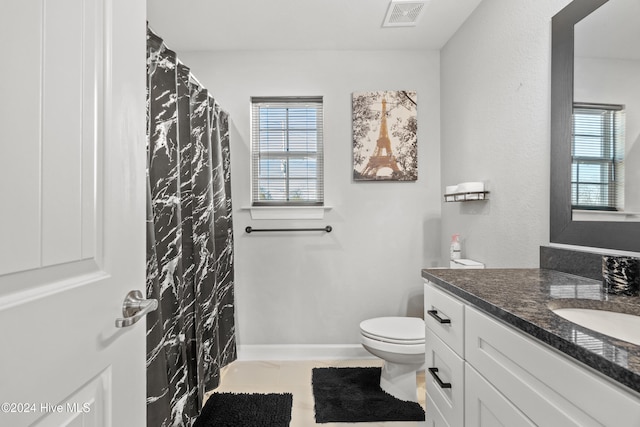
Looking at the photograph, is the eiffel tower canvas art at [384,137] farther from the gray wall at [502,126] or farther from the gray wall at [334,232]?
the gray wall at [502,126]

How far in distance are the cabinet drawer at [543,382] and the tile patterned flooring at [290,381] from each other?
1.14 meters

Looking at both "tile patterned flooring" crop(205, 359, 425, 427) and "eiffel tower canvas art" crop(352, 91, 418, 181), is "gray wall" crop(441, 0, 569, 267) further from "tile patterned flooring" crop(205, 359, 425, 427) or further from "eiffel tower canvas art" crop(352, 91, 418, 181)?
"tile patterned flooring" crop(205, 359, 425, 427)

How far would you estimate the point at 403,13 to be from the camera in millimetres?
2082

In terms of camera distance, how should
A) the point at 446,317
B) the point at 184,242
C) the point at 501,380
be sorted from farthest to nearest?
the point at 184,242
the point at 446,317
the point at 501,380

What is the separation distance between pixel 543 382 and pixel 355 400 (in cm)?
150

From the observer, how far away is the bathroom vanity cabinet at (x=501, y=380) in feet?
1.88

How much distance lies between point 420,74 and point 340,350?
222cm

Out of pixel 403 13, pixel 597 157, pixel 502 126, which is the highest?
pixel 403 13

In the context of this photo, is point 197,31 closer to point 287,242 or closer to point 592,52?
point 287,242

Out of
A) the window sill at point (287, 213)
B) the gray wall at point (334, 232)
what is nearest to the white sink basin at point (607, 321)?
the gray wall at point (334, 232)

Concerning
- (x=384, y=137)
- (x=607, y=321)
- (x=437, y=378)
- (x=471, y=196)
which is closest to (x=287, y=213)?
(x=384, y=137)

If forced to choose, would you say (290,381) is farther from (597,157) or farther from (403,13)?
(403,13)

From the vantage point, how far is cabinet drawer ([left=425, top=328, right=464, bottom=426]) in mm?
1033

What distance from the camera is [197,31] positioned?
2299mm
